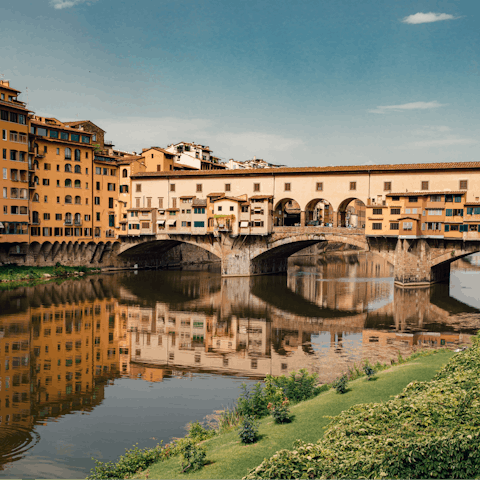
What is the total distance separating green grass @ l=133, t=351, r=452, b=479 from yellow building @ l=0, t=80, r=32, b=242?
4501 centimetres

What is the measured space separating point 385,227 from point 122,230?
33.2 meters

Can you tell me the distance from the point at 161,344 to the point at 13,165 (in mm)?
33490

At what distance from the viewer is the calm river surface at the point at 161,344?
1480cm

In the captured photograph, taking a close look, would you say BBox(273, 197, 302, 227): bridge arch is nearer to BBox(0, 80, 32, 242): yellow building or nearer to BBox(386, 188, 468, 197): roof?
BBox(386, 188, 468, 197): roof

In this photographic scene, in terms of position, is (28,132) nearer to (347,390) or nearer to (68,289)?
(68,289)

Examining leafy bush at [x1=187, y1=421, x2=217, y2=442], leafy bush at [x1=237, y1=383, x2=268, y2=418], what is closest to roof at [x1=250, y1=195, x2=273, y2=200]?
leafy bush at [x1=237, y1=383, x2=268, y2=418]

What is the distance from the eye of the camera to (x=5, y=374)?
20.3 metres

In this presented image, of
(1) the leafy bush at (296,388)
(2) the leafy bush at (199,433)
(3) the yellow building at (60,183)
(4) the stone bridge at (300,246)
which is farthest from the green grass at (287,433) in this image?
(3) the yellow building at (60,183)

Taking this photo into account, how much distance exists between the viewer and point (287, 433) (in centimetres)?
1119

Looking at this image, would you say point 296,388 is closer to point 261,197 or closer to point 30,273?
point 261,197

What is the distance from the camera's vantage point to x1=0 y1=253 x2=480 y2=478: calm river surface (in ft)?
48.6

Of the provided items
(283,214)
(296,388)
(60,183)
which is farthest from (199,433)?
(283,214)

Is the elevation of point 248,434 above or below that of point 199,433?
above

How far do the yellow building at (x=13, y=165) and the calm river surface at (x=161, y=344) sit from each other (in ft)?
28.1
